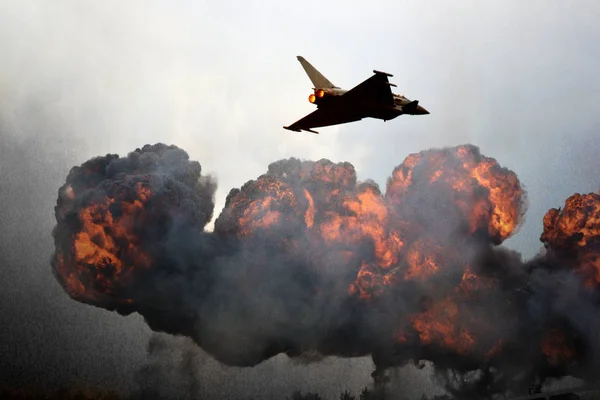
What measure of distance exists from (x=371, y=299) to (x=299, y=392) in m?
23.0

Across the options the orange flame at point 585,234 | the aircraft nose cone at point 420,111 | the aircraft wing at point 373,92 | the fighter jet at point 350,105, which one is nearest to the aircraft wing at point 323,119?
the fighter jet at point 350,105

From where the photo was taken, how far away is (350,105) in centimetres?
3044

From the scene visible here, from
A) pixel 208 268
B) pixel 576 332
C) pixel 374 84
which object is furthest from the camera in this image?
pixel 208 268

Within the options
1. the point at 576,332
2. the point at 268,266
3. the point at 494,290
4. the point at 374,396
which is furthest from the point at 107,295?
the point at 576,332

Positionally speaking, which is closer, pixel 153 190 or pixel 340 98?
pixel 340 98

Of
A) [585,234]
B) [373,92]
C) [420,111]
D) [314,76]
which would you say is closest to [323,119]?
[373,92]

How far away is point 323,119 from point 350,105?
1714 mm

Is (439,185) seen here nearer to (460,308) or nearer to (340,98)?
(460,308)

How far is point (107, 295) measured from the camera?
6881 centimetres

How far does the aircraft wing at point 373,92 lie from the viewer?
28922mm

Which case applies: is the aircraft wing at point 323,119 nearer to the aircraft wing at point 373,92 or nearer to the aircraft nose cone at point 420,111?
the aircraft wing at point 373,92

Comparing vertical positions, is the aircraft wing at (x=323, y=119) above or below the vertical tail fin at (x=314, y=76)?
below

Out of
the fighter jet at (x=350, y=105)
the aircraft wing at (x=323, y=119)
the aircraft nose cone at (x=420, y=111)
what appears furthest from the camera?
the aircraft nose cone at (x=420, y=111)

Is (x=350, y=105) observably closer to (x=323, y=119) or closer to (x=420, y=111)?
(x=323, y=119)
